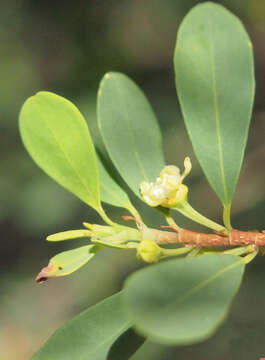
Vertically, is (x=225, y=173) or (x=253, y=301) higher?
(x=225, y=173)

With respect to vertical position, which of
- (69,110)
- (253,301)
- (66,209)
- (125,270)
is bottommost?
(253,301)

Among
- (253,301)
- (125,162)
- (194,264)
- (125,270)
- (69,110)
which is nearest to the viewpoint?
(194,264)

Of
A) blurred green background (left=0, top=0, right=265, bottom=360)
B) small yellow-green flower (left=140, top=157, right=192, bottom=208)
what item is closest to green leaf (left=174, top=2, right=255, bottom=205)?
small yellow-green flower (left=140, top=157, right=192, bottom=208)

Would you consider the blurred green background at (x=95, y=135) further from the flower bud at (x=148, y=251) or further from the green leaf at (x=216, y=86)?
the flower bud at (x=148, y=251)

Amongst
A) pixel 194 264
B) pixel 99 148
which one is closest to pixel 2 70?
pixel 99 148

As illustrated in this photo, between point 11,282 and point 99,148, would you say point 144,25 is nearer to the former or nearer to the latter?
point 11,282

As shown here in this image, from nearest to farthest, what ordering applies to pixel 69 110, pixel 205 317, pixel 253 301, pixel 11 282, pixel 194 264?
pixel 205 317
pixel 194 264
pixel 69 110
pixel 253 301
pixel 11 282

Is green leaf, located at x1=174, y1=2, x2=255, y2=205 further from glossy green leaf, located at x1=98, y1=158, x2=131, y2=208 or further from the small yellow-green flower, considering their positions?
glossy green leaf, located at x1=98, y1=158, x2=131, y2=208
